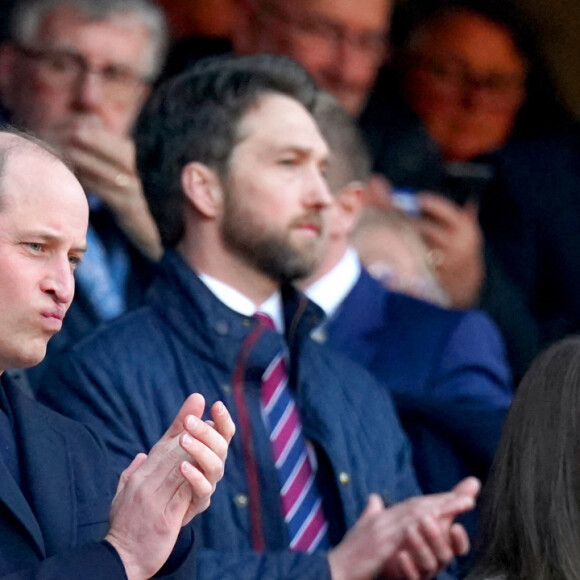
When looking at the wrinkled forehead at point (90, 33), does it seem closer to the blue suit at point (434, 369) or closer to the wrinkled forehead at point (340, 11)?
the wrinkled forehead at point (340, 11)

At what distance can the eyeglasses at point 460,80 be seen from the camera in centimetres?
527

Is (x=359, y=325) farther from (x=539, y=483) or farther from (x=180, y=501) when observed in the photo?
(x=180, y=501)

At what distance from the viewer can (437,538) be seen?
3324mm

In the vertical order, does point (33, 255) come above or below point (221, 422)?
above

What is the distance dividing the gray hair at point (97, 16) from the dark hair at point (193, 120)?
1.39 ft

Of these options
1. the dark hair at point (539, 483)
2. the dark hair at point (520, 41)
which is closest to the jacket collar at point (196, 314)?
the dark hair at point (539, 483)

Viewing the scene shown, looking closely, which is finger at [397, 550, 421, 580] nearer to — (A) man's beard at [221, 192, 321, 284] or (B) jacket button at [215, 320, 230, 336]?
(B) jacket button at [215, 320, 230, 336]

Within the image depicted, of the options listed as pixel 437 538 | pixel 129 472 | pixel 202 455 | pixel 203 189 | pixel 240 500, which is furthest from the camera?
pixel 203 189

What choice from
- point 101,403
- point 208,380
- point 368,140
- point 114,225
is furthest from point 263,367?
point 368,140

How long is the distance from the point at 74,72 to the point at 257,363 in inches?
44.9

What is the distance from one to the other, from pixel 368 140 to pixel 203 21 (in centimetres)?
63

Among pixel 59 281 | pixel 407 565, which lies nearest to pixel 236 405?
pixel 407 565

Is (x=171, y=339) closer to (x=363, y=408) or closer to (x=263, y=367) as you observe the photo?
(x=263, y=367)

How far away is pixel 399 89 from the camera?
5324 mm
